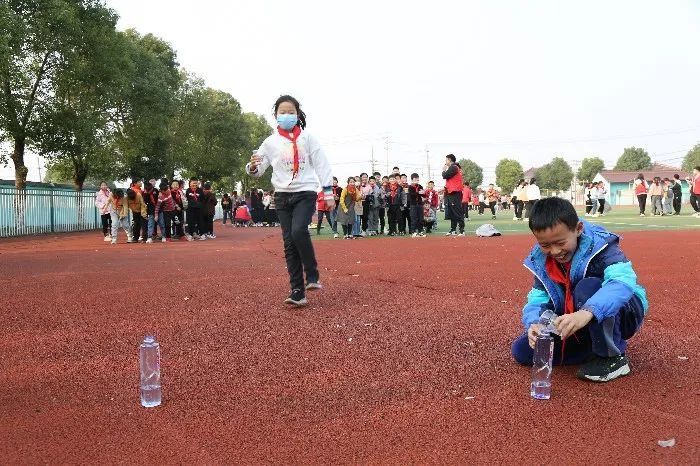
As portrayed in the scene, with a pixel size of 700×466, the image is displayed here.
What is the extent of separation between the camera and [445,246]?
13.9 metres

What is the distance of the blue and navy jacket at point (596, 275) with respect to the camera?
3381 millimetres

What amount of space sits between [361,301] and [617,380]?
313 cm

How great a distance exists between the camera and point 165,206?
19312mm

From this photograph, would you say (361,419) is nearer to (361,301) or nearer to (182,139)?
(361,301)

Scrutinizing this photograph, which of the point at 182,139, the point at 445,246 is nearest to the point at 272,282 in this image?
the point at 445,246

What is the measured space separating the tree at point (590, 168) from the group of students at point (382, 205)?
369 feet

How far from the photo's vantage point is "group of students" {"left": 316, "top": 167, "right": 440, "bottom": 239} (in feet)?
61.2

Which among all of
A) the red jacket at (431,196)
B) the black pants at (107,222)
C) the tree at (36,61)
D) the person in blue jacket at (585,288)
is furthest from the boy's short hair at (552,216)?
the tree at (36,61)

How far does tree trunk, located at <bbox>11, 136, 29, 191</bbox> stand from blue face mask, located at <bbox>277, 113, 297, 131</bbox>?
22.8 m

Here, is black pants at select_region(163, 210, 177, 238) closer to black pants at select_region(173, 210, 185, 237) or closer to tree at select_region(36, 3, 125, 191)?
black pants at select_region(173, 210, 185, 237)

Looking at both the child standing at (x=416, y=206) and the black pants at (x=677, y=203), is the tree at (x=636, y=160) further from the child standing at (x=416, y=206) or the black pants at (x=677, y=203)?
the child standing at (x=416, y=206)

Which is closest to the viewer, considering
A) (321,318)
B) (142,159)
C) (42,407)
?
(42,407)

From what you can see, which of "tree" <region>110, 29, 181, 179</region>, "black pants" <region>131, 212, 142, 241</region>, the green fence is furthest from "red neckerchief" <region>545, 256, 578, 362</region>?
"tree" <region>110, 29, 181, 179</region>

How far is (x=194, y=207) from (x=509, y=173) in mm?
120244
